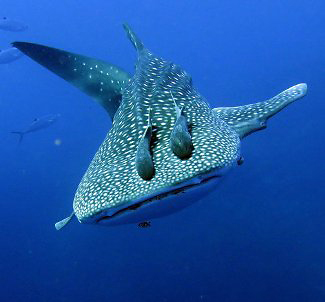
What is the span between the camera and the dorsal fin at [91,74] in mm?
6430

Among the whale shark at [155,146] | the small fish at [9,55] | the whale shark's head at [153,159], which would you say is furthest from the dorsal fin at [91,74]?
the small fish at [9,55]

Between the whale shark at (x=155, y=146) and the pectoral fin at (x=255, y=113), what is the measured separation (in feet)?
0.05

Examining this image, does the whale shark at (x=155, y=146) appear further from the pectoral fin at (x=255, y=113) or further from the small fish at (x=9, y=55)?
the small fish at (x=9, y=55)

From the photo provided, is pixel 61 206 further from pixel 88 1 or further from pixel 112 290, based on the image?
pixel 88 1

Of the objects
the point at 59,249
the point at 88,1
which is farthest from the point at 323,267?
the point at 88,1

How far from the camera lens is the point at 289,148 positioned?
1905 centimetres

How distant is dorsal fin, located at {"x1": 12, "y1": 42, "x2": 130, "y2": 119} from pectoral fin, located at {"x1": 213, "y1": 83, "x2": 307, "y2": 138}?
6.11 feet

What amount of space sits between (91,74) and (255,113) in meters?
3.01

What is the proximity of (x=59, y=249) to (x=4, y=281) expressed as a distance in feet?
11.1

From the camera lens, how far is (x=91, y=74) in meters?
6.65

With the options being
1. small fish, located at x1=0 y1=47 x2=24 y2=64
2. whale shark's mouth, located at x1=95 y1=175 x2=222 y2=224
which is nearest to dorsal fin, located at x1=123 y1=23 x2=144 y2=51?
whale shark's mouth, located at x1=95 y1=175 x2=222 y2=224

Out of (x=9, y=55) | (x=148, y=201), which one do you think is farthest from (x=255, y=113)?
(x=9, y=55)

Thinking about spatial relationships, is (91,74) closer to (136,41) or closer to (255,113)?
(136,41)

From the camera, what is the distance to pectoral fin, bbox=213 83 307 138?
16.9ft
